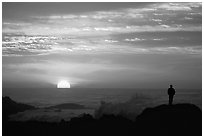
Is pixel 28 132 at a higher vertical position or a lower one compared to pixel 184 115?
lower

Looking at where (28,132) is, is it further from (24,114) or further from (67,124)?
(24,114)

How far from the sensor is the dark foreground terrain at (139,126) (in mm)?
16641

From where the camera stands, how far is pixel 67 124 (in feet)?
66.9

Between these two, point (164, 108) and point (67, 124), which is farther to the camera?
point (67, 124)

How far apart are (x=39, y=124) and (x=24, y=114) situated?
13.6m

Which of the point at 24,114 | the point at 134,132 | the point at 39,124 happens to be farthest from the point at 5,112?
the point at 134,132

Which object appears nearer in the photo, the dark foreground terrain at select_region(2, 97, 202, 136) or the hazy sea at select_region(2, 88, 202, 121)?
the dark foreground terrain at select_region(2, 97, 202, 136)

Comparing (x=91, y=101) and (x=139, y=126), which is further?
(x=91, y=101)

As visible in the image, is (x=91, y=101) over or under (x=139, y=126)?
under

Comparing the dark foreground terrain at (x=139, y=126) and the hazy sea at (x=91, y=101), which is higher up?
the dark foreground terrain at (x=139, y=126)

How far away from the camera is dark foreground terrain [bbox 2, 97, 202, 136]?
16641mm

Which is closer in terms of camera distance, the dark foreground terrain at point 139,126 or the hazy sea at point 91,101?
the dark foreground terrain at point 139,126

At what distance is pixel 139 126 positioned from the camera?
57.9 feet

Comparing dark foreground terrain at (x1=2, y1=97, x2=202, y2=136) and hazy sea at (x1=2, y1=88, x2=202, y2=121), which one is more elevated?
dark foreground terrain at (x1=2, y1=97, x2=202, y2=136)
